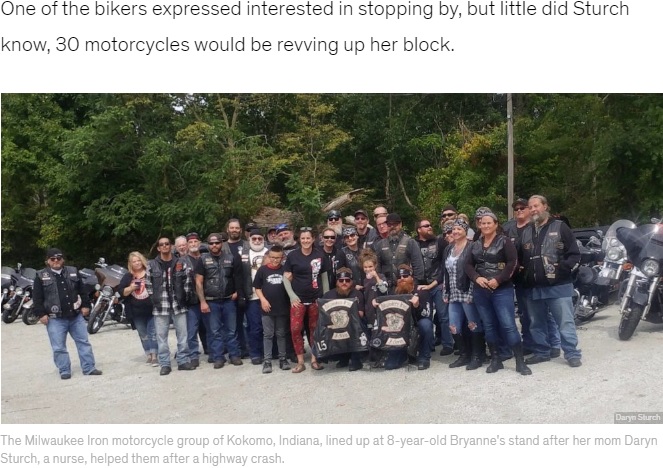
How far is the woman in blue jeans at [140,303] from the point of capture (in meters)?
8.20

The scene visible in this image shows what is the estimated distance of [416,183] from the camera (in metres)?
26.4

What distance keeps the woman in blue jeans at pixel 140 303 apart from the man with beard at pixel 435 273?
11.0ft

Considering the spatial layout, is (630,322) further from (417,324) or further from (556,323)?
(417,324)

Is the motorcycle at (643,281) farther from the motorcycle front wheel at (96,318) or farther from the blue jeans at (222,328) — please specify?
the motorcycle front wheel at (96,318)

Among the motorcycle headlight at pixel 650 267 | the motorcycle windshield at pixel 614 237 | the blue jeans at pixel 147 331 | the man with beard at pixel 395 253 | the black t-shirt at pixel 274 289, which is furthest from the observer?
the motorcycle windshield at pixel 614 237

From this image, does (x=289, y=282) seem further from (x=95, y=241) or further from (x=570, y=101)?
(x=95, y=241)

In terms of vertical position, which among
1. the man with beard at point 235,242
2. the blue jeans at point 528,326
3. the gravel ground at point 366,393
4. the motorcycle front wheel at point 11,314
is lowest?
the motorcycle front wheel at point 11,314

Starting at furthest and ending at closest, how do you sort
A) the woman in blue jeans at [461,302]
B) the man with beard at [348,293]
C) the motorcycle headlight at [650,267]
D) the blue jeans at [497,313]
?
the motorcycle headlight at [650,267] → the man with beard at [348,293] → the woman in blue jeans at [461,302] → the blue jeans at [497,313]

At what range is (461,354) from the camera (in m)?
7.00

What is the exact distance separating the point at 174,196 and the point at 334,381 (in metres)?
17.2

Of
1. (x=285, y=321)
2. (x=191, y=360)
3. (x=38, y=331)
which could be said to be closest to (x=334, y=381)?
(x=285, y=321)

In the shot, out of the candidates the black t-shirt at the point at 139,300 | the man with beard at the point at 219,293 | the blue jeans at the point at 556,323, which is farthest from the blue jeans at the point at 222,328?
the blue jeans at the point at 556,323

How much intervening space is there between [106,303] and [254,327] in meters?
4.68

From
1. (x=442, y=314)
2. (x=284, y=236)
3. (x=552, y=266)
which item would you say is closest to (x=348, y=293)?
(x=442, y=314)
